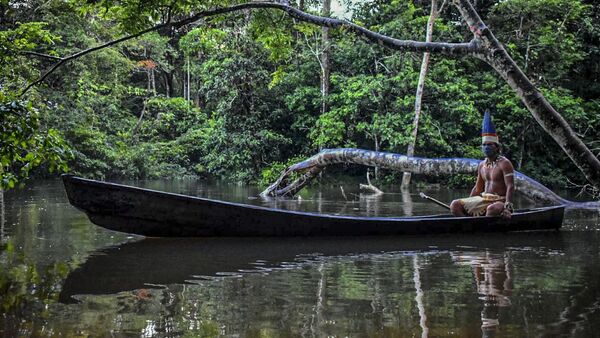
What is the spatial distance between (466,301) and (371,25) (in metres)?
18.1

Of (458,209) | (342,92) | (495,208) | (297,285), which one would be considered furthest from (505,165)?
(342,92)

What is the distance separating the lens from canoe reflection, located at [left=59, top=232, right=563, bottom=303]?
16.6 feet

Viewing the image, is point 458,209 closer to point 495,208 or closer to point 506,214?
point 495,208

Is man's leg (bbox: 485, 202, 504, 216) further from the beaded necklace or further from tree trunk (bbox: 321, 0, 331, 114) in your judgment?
tree trunk (bbox: 321, 0, 331, 114)

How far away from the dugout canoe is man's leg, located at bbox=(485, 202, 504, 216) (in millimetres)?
91

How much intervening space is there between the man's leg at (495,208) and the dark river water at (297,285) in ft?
1.04

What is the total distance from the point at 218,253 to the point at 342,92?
14355 millimetres

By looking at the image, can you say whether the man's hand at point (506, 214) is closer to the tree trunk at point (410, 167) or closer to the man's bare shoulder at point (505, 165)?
the man's bare shoulder at point (505, 165)

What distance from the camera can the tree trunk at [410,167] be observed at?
9.98 meters

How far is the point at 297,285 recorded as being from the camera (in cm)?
493

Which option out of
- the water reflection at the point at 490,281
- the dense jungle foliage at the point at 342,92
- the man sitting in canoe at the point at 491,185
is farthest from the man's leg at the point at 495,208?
the dense jungle foliage at the point at 342,92

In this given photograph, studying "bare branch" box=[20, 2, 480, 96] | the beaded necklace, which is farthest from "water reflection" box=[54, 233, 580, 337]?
"bare branch" box=[20, 2, 480, 96]

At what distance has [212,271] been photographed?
5539 mm

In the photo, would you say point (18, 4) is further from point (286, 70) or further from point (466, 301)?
point (466, 301)
